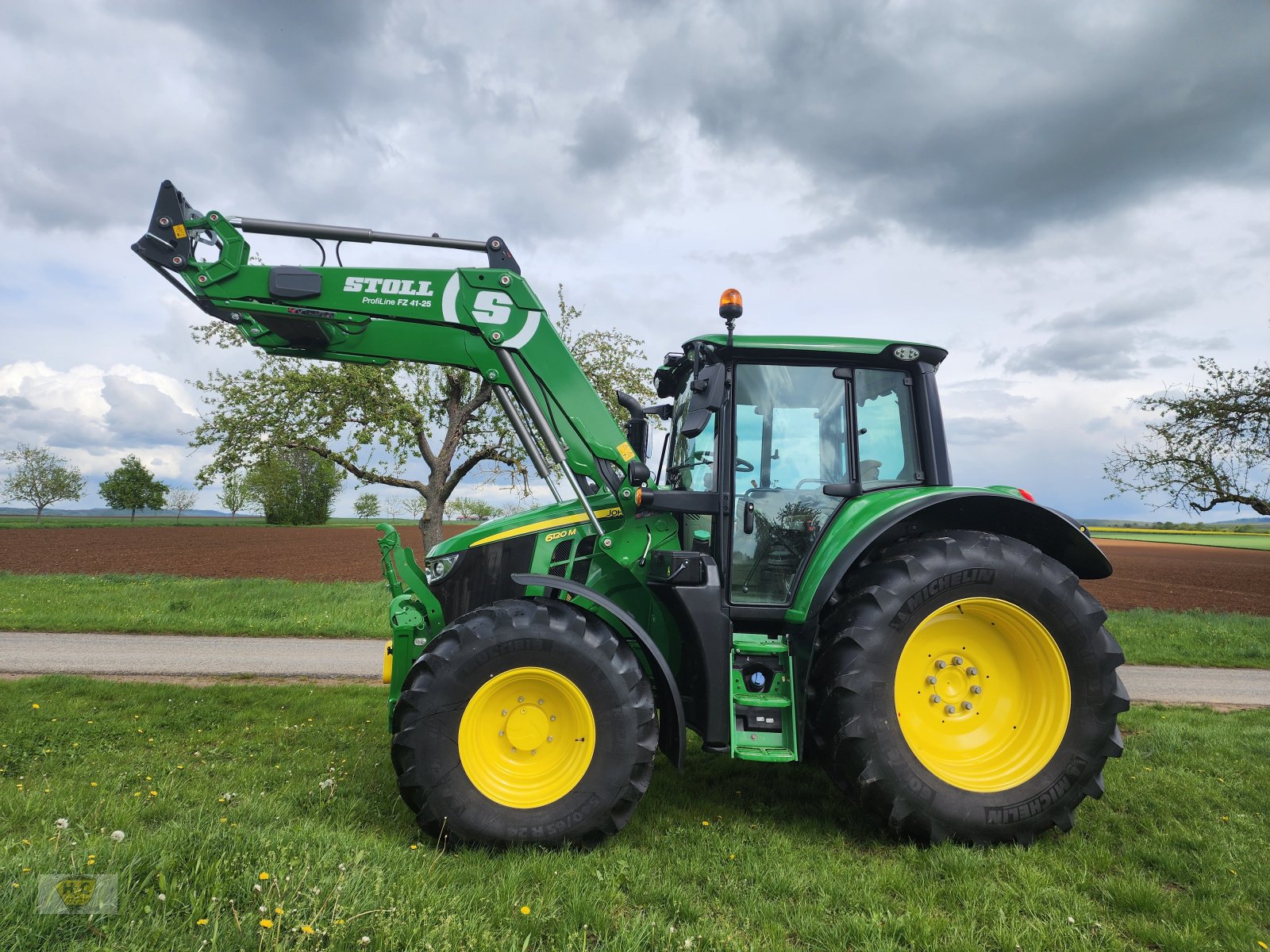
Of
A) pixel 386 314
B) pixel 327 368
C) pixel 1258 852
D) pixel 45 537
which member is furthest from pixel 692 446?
pixel 45 537

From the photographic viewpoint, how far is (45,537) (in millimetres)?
37031

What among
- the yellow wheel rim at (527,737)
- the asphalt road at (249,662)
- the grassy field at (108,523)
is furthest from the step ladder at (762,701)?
the grassy field at (108,523)

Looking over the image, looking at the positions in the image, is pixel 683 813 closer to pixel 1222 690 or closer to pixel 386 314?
pixel 386 314

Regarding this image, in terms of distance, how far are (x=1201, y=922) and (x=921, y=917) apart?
1229 mm

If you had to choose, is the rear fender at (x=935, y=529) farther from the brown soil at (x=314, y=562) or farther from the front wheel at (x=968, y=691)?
the brown soil at (x=314, y=562)

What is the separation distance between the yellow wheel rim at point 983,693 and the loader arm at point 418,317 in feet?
6.18

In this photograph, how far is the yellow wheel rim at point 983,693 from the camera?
12.6ft

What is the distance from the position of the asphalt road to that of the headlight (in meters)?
3.99

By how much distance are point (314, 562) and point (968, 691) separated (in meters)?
25.2

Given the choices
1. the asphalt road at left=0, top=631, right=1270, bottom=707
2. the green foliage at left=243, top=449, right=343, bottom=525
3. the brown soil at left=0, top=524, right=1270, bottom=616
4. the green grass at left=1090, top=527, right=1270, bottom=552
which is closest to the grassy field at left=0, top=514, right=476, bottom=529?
the green foliage at left=243, top=449, right=343, bottom=525

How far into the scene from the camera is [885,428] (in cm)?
441

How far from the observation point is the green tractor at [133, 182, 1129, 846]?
3543mm

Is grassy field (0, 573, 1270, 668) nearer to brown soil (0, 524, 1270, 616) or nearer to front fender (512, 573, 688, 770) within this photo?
brown soil (0, 524, 1270, 616)

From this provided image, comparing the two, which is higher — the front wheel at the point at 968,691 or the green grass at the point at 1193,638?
the front wheel at the point at 968,691
